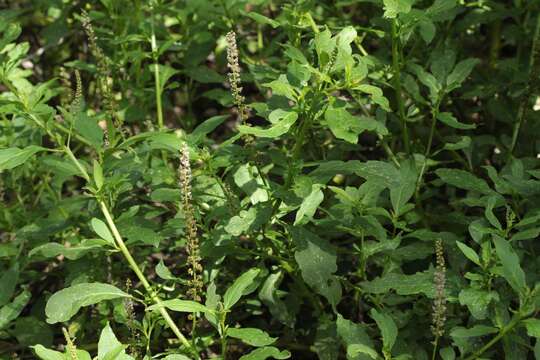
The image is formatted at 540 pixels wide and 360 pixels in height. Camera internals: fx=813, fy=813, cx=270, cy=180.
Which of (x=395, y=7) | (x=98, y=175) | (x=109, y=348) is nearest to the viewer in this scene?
(x=109, y=348)

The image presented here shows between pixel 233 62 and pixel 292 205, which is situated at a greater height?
pixel 233 62

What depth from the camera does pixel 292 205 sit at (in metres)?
2.46

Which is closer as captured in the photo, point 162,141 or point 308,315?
point 162,141

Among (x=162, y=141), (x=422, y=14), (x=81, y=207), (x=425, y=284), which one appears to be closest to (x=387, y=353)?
(x=425, y=284)

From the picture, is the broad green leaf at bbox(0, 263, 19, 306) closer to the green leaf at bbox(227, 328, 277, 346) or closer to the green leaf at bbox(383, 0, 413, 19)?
the green leaf at bbox(227, 328, 277, 346)

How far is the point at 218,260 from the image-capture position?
8.87 feet

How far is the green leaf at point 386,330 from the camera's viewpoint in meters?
2.28

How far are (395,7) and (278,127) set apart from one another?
2.10 feet

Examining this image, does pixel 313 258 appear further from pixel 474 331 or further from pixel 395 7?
pixel 395 7

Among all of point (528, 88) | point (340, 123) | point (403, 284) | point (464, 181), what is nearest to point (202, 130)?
point (340, 123)

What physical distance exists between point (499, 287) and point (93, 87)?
8.67ft

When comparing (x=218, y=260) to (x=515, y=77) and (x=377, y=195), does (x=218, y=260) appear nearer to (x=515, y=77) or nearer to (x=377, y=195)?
(x=377, y=195)

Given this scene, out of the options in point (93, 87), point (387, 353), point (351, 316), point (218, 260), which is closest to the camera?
point (387, 353)

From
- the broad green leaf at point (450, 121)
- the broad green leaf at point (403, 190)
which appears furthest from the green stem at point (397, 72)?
the broad green leaf at point (403, 190)
